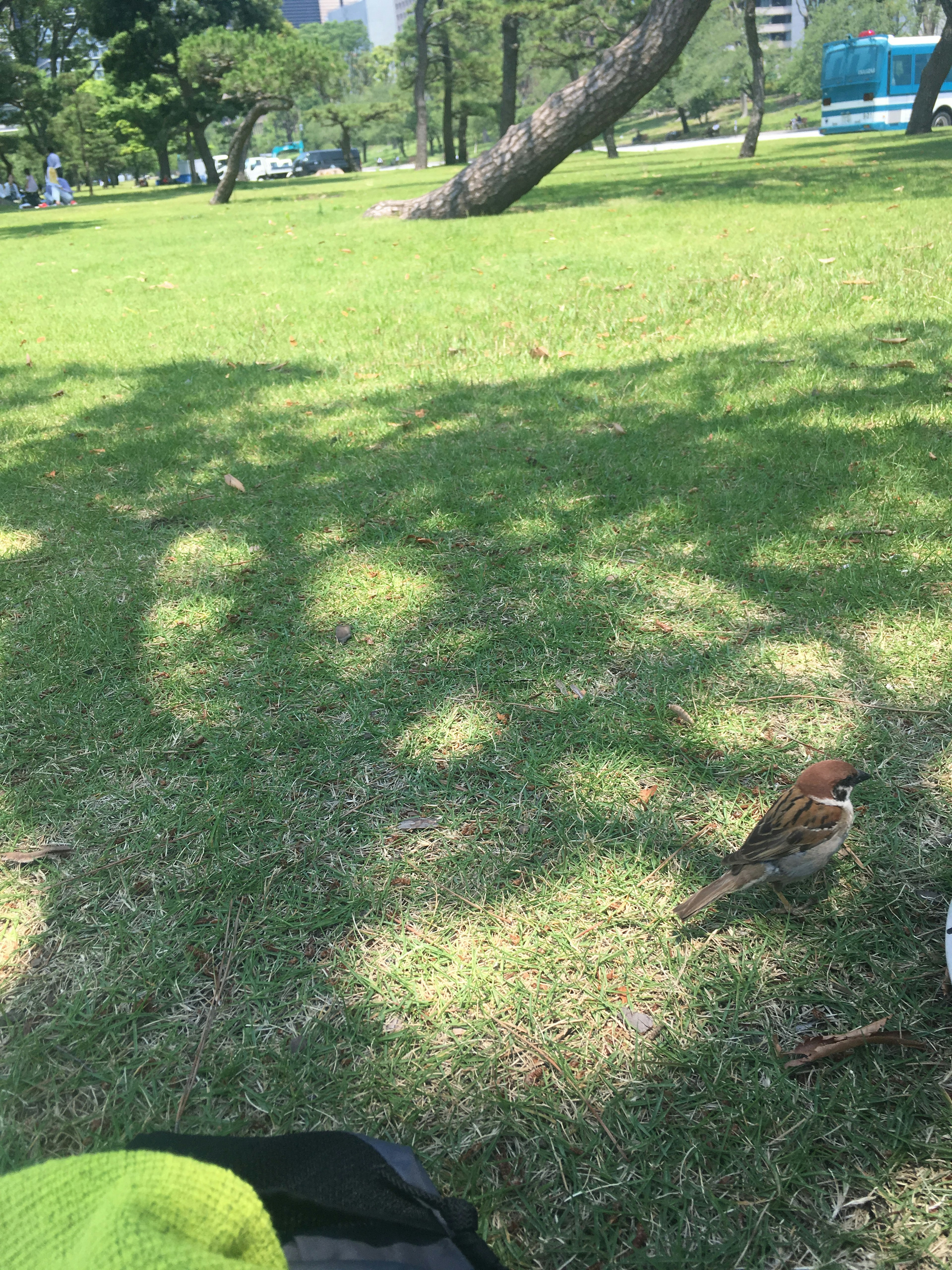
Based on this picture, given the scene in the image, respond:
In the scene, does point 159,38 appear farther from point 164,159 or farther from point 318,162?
point 318,162

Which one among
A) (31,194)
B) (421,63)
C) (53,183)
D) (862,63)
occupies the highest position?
(421,63)

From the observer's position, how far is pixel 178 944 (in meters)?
2.08

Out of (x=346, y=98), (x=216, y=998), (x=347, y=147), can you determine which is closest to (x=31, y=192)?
(x=347, y=147)

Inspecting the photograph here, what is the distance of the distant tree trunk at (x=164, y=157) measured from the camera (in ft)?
142

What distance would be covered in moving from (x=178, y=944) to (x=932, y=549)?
315 centimetres

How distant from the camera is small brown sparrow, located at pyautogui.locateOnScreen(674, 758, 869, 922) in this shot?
1.99 meters

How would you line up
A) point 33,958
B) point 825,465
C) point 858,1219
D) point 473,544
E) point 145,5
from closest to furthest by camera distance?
point 858,1219, point 33,958, point 473,544, point 825,465, point 145,5

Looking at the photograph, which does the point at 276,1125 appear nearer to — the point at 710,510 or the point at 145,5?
the point at 710,510

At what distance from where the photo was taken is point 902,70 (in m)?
33.7

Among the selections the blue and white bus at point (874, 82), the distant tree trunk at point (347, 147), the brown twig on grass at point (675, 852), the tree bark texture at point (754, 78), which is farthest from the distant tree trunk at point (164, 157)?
the brown twig on grass at point (675, 852)

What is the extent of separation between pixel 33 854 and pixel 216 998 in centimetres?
78

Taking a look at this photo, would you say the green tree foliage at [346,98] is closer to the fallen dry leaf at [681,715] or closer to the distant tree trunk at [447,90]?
the distant tree trunk at [447,90]

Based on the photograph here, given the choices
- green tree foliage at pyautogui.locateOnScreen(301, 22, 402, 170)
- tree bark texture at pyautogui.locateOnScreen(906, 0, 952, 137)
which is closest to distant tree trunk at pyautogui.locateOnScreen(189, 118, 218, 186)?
green tree foliage at pyautogui.locateOnScreen(301, 22, 402, 170)

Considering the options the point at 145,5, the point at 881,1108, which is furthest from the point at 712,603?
the point at 145,5
